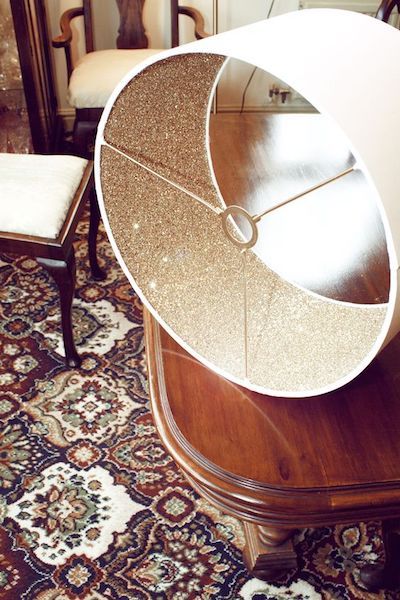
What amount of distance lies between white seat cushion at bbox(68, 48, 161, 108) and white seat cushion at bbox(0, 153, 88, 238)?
55 centimetres

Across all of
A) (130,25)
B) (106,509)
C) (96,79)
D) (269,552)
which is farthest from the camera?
(130,25)

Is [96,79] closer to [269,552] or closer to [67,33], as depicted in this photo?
[67,33]

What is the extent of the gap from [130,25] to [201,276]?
167cm

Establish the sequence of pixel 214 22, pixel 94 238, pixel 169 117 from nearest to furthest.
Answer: pixel 169 117 → pixel 94 238 → pixel 214 22

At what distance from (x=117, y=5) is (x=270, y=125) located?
1.07 meters

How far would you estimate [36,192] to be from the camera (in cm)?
133

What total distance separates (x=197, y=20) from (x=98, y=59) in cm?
34

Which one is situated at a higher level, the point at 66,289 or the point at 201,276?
the point at 201,276

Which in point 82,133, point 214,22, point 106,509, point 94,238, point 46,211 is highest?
point 214,22

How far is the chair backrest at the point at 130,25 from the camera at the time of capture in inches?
84.4

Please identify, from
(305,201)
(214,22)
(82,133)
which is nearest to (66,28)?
(82,133)

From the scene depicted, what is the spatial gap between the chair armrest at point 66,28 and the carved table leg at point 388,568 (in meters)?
1.64

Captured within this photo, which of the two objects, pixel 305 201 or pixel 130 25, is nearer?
pixel 305 201

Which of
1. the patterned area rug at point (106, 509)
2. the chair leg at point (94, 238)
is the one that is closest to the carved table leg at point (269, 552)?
the patterned area rug at point (106, 509)
